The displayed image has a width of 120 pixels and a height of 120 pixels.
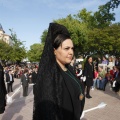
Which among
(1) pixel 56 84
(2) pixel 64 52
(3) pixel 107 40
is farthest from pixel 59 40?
(3) pixel 107 40

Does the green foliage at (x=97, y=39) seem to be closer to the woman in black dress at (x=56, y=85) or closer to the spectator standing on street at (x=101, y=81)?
the spectator standing on street at (x=101, y=81)

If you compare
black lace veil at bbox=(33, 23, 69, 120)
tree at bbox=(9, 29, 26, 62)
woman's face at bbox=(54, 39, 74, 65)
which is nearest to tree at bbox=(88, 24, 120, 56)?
tree at bbox=(9, 29, 26, 62)

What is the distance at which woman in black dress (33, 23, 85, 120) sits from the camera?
202 cm

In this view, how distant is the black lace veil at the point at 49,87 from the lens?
1.99 meters

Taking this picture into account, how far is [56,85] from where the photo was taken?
6.79 ft

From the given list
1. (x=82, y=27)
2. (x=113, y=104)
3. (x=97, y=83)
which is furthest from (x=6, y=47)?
(x=113, y=104)

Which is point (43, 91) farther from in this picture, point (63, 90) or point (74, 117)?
point (74, 117)

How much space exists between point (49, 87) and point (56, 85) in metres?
0.07

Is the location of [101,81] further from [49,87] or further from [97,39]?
[97,39]

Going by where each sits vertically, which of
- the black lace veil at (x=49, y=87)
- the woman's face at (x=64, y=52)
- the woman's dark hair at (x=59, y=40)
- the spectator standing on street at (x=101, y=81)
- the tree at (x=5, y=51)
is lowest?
the spectator standing on street at (x=101, y=81)

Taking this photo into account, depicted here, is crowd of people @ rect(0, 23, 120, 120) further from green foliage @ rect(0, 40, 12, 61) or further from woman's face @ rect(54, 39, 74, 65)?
green foliage @ rect(0, 40, 12, 61)

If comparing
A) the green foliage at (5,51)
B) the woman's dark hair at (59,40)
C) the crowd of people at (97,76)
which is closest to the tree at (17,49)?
the green foliage at (5,51)

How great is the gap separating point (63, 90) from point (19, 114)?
6.18 m

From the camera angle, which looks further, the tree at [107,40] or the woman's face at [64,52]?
the tree at [107,40]
